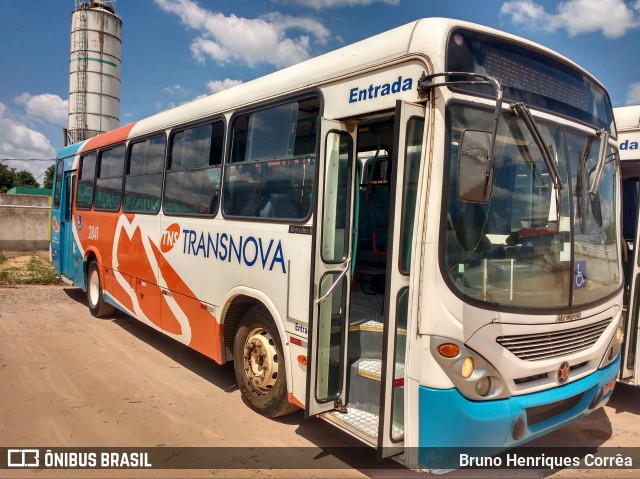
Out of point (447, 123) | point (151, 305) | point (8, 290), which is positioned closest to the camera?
point (447, 123)

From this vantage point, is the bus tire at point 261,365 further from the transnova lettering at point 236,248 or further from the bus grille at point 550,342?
the bus grille at point 550,342

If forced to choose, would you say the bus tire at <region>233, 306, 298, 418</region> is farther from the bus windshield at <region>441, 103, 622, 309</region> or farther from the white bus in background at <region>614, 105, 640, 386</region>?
the white bus in background at <region>614, 105, 640, 386</region>

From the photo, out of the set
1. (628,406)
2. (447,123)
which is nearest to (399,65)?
(447,123)

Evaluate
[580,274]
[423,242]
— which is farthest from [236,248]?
[580,274]

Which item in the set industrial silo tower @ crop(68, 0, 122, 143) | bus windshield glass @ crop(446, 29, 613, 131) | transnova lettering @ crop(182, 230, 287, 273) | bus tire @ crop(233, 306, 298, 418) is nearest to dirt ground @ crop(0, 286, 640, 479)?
bus tire @ crop(233, 306, 298, 418)

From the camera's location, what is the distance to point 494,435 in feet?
9.79

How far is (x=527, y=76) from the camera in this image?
3350 mm

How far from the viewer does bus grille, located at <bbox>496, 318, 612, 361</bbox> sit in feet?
10.2

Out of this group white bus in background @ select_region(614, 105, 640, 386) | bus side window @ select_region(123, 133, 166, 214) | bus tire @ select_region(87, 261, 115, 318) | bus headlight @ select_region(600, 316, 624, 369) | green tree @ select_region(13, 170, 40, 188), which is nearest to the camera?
bus headlight @ select_region(600, 316, 624, 369)

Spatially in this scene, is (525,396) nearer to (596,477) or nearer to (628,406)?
(596,477)

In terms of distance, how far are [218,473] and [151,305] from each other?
10.5ft

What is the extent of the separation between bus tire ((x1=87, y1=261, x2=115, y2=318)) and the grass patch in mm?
4152

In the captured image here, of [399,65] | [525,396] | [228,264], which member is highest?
[399,65]

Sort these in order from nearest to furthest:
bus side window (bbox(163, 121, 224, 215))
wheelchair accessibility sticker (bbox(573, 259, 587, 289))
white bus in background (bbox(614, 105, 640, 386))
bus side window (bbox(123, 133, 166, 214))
→ wheelchair accessibility sticker (bbox(573, 259, 587, 289))
white bus in background (bbox(614, 105, 640, 386))
bus side window (bbox(163, 121, 224, 215))
bus side window (bbox(123, 133, 166, 214))
